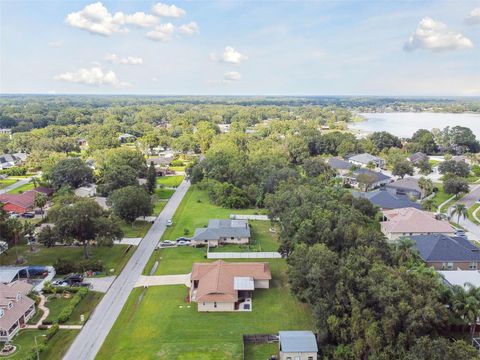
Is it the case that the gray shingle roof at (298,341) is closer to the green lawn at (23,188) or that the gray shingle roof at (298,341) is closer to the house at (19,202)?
the house at (19,202)

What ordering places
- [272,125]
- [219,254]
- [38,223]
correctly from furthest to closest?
[272,125] < [38,223] < [219,254]

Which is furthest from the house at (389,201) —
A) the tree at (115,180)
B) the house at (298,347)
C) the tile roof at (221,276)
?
the tree at (115,180)

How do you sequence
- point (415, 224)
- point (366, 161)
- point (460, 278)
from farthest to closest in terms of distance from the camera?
1. point (366, 161)
2. point (415, 224)
3. point (460, 278)

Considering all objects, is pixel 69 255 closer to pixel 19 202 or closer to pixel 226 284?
pixel 226 284

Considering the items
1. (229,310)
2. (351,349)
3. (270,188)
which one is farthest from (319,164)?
(351,349)

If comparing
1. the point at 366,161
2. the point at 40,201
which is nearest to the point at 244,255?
the point at 40,201

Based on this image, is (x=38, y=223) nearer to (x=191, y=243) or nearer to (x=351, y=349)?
(x=191, y=243)
